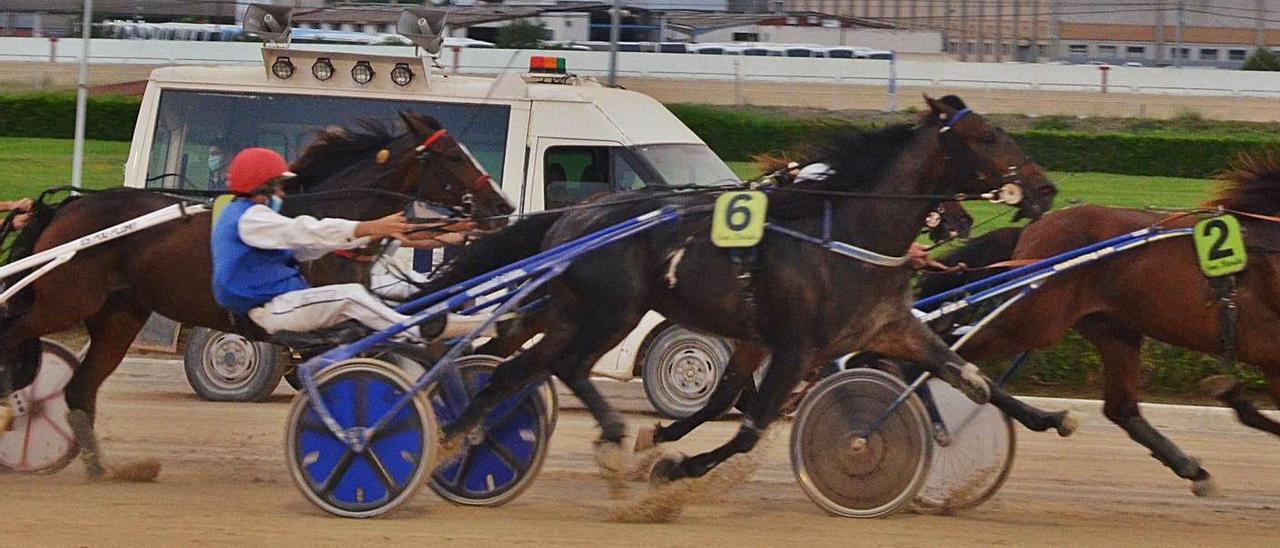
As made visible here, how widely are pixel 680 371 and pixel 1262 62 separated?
25.5m

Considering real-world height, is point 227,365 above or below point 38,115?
below

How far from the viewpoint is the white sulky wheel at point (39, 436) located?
285 inches

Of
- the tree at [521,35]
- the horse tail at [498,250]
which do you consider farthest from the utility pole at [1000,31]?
the horse tail at [498,250]

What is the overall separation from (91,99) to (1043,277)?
1836cm

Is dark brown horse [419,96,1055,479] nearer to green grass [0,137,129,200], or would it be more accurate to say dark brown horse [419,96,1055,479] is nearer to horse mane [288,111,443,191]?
horse mane [288,111,443,191]

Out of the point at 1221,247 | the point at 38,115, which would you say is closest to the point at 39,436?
the point at 1221,247

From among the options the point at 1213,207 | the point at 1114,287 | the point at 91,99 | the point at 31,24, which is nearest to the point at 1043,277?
the point at 1114,287

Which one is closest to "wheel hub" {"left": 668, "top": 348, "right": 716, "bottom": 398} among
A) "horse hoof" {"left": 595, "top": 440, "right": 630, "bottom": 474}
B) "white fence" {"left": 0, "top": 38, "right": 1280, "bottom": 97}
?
"horse hoof" {"left": 595, "top": 440, "right": 630, "bottom": 474}

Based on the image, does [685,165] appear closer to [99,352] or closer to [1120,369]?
[1120,369]

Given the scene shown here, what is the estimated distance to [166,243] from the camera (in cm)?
698

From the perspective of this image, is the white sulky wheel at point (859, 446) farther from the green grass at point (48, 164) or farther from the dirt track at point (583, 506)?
the green grass at point (48, 164)

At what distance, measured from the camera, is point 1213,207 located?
24.4ft

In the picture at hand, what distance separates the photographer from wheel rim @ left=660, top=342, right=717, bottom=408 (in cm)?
938

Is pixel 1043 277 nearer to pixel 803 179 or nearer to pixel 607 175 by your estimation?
pixel 803 179
